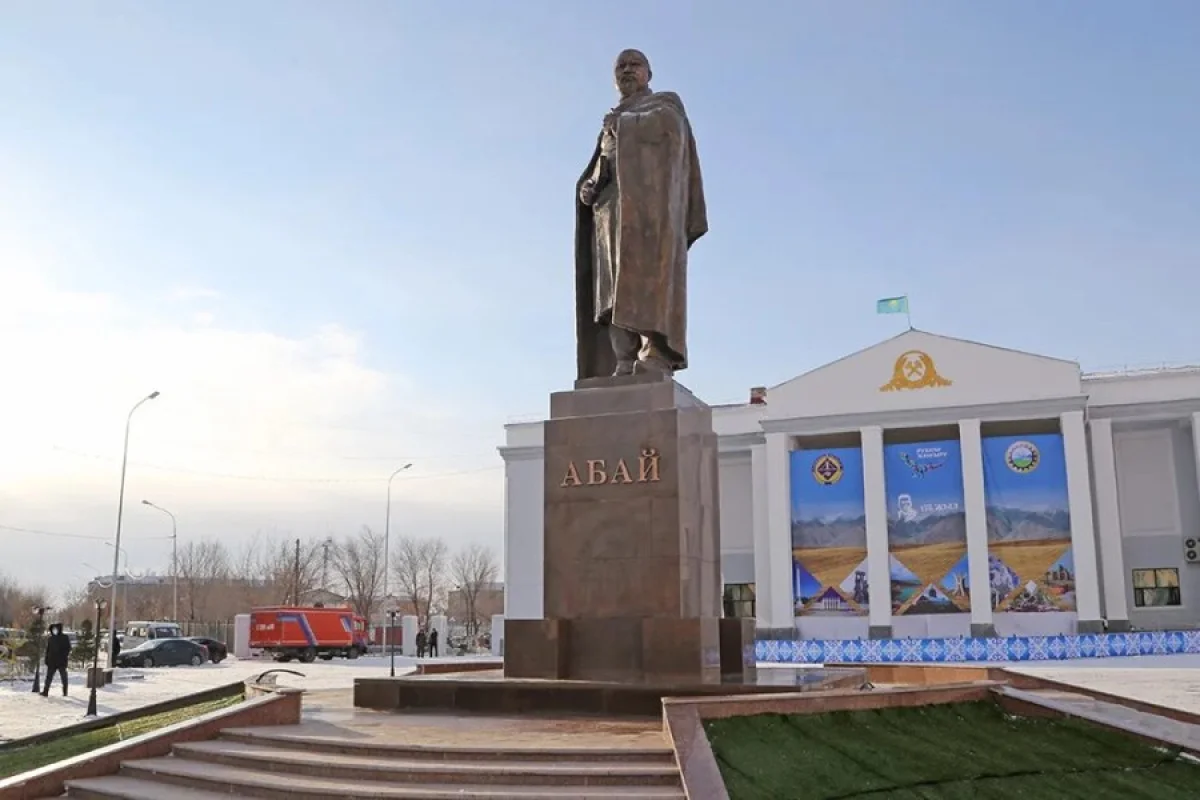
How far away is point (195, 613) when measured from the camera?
76.4 meters

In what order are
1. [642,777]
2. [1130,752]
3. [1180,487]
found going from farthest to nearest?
[1180,487]
[1130,752]
[642,777]

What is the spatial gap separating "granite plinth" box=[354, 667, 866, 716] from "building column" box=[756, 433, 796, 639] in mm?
30561

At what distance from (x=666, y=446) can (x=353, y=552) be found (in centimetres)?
6995

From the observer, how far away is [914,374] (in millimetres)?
39781

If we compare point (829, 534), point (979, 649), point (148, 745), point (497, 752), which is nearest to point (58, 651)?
point (148, 745)

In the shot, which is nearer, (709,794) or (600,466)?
(709,794)

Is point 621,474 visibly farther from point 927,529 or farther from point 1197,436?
point 1197,436

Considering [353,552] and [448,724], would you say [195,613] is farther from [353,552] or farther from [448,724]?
[448,724]

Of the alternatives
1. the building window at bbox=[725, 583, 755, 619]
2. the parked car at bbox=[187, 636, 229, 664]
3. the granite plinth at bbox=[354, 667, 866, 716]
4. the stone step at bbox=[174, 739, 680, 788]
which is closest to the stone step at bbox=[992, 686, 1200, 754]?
the granite plinth at bbox=[354, 667, 866, 716]

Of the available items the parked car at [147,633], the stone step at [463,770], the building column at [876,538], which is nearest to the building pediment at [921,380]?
the building column at [876,538]

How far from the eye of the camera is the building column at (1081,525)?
1401 inches

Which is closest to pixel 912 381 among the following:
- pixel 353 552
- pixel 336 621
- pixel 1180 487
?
pixel 1180 487

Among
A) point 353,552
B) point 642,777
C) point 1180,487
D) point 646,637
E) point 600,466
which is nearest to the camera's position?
point 642,777

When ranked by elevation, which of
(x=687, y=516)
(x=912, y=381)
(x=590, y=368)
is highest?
(x=912, y=381)
